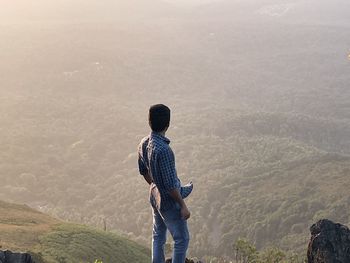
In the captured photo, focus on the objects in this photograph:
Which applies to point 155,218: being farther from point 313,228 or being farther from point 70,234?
point 70,234

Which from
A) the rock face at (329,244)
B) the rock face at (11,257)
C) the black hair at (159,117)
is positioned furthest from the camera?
the rock face at (329,244)

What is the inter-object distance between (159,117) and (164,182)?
164 cm

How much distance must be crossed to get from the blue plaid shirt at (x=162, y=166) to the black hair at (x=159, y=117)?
0.20 meters

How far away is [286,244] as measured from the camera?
171750mm

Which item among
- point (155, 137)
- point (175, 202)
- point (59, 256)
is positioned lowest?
point (59, 256)

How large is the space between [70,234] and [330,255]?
2686cm

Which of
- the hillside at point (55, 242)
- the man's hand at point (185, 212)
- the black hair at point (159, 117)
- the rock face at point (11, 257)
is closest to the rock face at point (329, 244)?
the man's hand at point (185, 212)

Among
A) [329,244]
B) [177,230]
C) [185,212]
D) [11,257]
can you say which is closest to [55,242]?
[11,257]

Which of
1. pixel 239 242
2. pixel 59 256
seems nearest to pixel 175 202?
pixel 59 256

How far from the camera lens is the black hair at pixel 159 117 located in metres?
12.5

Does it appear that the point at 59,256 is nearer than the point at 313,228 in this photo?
No

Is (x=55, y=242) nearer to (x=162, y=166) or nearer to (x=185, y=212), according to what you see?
(x=185, y=212)

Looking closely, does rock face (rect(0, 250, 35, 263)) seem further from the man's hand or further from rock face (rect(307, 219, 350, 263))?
rock face (rect(307, 219, 350, 263))

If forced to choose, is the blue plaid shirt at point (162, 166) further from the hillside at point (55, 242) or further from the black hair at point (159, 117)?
the hillside at point (55, 242)
